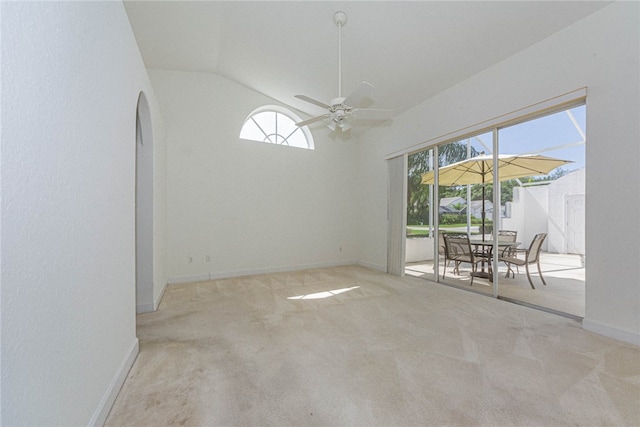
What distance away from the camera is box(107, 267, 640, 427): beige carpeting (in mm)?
1618

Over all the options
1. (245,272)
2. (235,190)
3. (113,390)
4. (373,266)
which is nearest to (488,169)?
(373,266)

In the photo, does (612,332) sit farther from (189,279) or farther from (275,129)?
(275,129)

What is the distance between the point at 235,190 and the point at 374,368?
405 centimetres

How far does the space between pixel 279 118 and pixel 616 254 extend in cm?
549

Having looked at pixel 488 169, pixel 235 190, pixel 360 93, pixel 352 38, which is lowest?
pixel 235 190

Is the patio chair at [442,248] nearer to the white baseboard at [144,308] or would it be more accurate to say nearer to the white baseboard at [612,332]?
the white baseboard at [612,332]

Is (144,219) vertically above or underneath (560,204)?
underneath

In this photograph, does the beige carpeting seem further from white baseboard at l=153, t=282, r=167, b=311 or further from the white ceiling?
the white ceiling

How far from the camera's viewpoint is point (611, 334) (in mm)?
2609

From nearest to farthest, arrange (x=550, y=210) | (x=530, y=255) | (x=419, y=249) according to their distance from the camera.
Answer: (x=550, y=210)
(x=530, y=255)
(x=419, y=249)

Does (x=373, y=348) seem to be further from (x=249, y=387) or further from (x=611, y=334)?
(x=611, y=334)

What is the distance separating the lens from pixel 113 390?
1.71 m

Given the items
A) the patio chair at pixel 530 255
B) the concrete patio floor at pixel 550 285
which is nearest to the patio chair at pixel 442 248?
the concrete patio floor at pixel 550 285

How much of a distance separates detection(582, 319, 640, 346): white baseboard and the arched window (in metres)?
5.10
